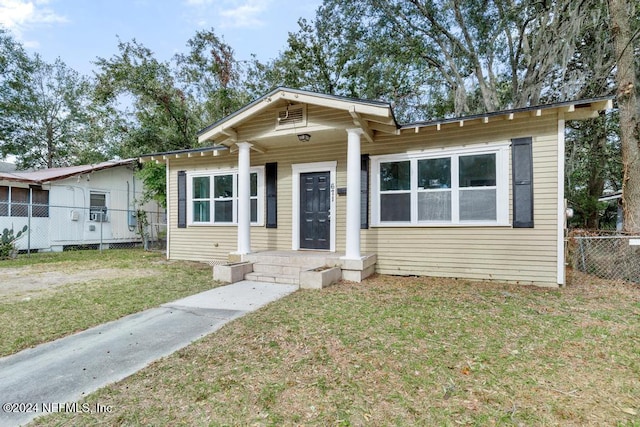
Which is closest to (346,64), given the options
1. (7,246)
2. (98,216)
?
(98,216)

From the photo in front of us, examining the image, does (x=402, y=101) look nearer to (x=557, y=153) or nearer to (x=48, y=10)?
(x=557, y=153)

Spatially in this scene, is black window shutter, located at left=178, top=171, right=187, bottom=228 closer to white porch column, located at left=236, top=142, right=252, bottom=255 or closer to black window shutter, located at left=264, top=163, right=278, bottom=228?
black window shutter, located at left=264, top=163, right=278, bottom=228

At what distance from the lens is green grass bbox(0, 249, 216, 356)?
3.41 m

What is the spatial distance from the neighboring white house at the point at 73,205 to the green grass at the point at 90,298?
13.0 ft

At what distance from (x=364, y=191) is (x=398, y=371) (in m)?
4.39

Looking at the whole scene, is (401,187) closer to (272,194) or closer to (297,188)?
(297,188)

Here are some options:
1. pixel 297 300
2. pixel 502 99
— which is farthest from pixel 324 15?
pixel 297 300

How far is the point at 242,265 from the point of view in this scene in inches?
236

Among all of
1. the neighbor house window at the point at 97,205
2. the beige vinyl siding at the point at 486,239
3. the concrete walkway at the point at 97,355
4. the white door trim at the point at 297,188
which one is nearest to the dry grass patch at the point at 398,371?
the concrete walkway at the point at 97,355

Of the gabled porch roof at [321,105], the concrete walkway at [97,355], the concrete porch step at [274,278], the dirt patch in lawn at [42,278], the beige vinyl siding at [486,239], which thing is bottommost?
the concrete walkway at [97,355]

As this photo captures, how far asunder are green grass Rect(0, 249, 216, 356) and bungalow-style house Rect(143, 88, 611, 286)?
4.53ft

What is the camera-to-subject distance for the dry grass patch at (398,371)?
198cm

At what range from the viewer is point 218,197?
8117 millimetres

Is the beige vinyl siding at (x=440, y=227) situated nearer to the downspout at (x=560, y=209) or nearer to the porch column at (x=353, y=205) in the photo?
the downspout at (x=560, y=209)
